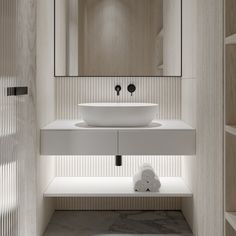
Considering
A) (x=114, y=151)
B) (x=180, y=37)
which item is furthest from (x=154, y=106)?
(x=180, y=37)

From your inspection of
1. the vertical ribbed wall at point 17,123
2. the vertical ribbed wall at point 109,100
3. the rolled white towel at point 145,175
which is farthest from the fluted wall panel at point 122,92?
the vertical ribbed wall at point 17,123

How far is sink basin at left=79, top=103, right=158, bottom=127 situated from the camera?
308 cm

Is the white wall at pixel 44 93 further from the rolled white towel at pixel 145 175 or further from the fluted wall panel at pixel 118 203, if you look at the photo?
the rolled white towel at pixel 145 175

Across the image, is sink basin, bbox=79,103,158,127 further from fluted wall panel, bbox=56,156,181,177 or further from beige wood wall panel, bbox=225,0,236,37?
beige wood wall panel, bbox=225,0,236,37

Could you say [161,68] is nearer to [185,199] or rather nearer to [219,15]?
[185,199]

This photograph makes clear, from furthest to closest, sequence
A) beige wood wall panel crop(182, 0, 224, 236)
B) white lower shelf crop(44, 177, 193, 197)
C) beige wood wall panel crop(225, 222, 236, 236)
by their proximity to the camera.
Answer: white lower shelf crop(44, 177, 193, 197)
beige wood wall panel crop(182, 0, 224, 236)
beige wood wall panel crop(225, 222, 236, 236)

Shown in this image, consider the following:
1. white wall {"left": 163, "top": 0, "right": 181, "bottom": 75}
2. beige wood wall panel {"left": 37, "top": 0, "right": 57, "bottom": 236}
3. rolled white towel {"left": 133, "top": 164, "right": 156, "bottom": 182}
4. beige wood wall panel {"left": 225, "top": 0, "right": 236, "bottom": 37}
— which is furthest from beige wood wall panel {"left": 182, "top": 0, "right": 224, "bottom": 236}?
beige wood wall panel {"left": 37, "top": 0, "right": 57, "bottom": 236}

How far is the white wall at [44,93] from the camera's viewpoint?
3.00 meters

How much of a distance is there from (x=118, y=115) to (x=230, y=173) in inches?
39.7

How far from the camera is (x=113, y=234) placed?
3109mm

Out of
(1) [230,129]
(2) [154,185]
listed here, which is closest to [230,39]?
(1) [230,129]

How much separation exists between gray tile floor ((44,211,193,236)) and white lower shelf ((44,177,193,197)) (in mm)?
256

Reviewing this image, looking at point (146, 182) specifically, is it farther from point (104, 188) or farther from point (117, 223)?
point (117, 223)

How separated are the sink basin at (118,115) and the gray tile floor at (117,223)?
72 cm
